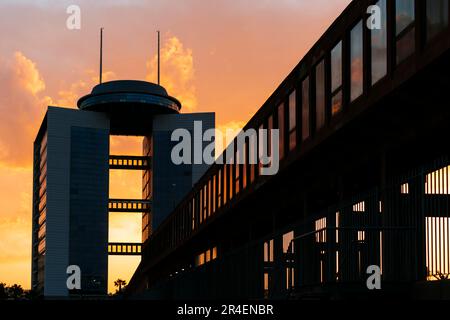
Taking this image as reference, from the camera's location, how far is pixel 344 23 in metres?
26.2

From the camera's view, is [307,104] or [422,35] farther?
[307,104]

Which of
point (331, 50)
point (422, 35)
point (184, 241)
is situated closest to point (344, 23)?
point (331, 50)

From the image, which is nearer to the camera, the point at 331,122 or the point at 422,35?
the point at 422,35

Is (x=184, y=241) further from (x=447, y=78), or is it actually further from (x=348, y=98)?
(x=447, y=78)

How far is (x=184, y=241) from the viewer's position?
222ft

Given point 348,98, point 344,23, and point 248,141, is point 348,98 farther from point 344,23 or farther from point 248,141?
point 248,141
